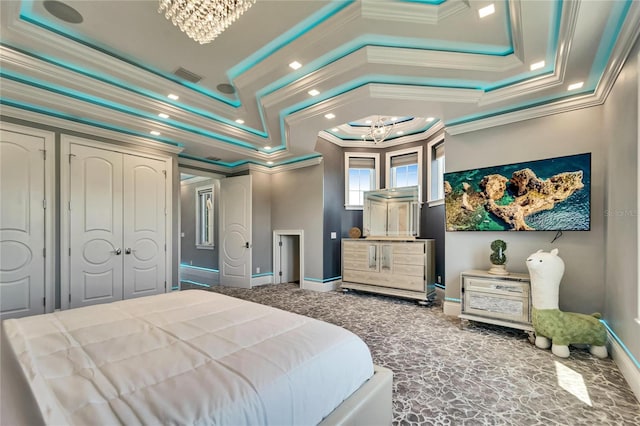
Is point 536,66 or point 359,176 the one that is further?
point 359,176

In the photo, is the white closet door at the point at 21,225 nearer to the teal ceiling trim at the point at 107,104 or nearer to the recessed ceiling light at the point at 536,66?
the teal ceiling trim at the point at 107,104

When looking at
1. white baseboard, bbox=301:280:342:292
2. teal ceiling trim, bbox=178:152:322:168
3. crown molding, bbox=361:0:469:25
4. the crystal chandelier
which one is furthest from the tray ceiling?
white baseboard, bbox=301:280:342:292

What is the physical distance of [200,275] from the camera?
6965 mm

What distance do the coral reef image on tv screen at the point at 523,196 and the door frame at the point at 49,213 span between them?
16.5 feet

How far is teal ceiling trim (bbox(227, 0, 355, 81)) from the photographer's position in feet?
7.16

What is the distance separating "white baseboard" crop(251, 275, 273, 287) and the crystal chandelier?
463 cm

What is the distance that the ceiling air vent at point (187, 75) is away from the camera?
3.07 meters

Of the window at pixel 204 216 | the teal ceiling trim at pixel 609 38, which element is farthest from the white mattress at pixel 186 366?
the window at pixel 204 216

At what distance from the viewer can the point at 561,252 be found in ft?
10.1

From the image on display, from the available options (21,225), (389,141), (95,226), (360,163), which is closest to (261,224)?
(360,163)

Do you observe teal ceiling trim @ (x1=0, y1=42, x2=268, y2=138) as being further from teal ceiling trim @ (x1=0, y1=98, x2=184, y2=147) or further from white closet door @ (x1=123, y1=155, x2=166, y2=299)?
white closet door @ (x1=123, y1=155, x2=166, y2=299)

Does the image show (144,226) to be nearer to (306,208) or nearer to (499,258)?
(306,208)

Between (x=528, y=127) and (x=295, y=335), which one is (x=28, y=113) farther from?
(x=528, y=127)

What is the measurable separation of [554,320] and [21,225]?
570cm
